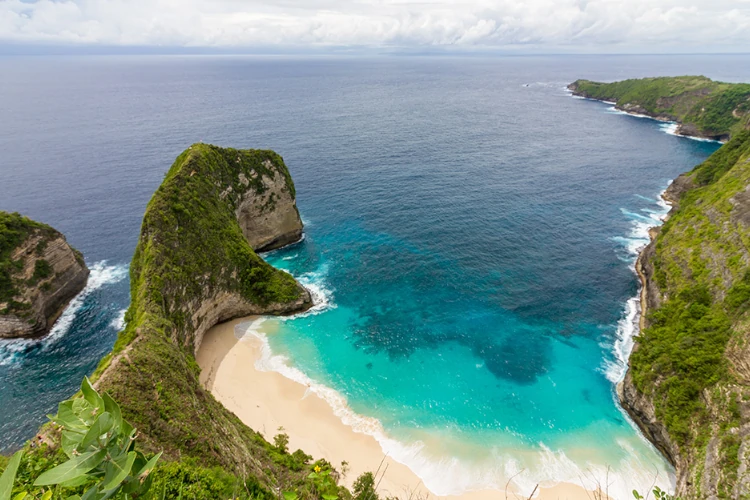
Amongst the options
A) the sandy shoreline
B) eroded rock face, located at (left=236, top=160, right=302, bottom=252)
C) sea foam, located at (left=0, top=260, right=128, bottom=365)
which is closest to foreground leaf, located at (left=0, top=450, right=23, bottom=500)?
the sandy shoreline

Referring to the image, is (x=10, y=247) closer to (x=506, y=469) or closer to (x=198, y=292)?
(x=198, y=292)

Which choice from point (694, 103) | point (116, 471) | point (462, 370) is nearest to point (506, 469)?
point (462, 370)

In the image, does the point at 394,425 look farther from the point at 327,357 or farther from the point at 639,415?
the point at 639,415

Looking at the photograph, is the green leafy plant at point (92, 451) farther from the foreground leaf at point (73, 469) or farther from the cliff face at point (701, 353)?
the cliff face at point (701, 353)

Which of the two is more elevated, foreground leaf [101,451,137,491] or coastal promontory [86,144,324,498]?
foreground leaf [101,451,137,491]

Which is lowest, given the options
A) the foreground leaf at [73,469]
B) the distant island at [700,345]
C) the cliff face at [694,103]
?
the distant island at [700,345]

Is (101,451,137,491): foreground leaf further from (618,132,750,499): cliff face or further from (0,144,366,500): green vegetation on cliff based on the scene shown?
(618,132,750,499): cliff face

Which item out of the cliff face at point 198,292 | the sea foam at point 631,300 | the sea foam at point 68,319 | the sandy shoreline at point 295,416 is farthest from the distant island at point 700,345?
the sea foam at point 68,319

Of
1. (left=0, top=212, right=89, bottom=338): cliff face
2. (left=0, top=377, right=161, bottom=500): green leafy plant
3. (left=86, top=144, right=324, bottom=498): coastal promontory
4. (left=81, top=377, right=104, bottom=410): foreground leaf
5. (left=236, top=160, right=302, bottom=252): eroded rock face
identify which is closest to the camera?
(left=0, top=377, right=161, bottom=500): green leafy plant
